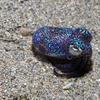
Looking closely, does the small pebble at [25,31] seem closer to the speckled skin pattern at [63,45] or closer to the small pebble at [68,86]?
the speckled skin pattern at [63,45]

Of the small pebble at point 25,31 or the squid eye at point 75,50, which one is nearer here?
the squid eye at point 75,50

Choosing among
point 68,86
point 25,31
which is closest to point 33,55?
point 25,31

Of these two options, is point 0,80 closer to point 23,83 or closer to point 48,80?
point 23,83

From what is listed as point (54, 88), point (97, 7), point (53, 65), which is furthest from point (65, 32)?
point (97, 7)

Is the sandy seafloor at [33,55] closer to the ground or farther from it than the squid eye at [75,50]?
closer to the ground

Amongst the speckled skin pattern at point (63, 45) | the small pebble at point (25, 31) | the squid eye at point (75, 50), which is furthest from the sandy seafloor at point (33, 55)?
the squid eye at point (75, 50)

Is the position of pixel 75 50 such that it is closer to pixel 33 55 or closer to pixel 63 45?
pixel 63 45
